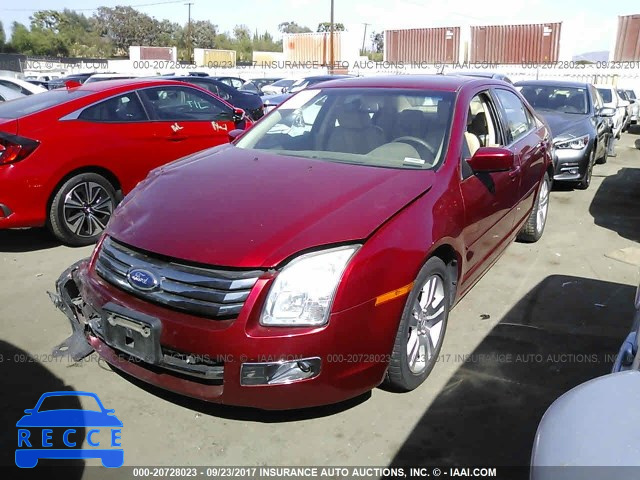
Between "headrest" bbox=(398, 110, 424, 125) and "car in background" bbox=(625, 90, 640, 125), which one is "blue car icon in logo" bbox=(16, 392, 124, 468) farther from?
"car in background" bbox=(625, 90, 640, 125)

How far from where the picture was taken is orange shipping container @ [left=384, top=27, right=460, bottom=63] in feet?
142

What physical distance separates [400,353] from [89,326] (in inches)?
64.6

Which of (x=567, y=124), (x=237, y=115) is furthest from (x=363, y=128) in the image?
(x=567, y=124)

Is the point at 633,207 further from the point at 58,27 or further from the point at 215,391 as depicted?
the point at 58,27

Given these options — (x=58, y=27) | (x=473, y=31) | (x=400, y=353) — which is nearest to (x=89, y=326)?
(x=400, y=353)

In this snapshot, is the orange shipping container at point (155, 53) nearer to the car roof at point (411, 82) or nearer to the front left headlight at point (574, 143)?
the front left headlight at point (574, 143)

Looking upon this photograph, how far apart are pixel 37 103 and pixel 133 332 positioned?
12.6ft

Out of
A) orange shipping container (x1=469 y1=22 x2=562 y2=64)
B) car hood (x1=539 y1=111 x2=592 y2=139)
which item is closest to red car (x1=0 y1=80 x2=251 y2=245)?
car hood (x1=539 y1=111 x2=592 y2=139)

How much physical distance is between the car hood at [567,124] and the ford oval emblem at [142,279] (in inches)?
267

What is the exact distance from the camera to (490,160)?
3447 millimetres

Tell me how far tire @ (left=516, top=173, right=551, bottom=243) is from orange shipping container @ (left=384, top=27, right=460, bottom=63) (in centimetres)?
4033

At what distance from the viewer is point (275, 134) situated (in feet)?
13.3

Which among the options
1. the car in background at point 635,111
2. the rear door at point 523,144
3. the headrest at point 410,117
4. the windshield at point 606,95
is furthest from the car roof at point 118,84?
the car in background at point 635,111

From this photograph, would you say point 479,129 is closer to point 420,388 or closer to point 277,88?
point 420,388
